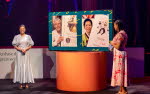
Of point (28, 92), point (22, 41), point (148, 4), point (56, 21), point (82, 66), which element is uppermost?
point (148, 4)

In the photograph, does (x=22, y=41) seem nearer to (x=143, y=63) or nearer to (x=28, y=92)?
(x=28, y=92)

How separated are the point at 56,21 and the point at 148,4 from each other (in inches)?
118

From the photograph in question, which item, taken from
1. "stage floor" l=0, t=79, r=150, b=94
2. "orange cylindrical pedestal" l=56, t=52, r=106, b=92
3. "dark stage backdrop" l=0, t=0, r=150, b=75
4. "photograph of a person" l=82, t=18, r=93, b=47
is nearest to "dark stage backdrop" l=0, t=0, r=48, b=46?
"dark stage backdrop" l=0, t=0, r=150, b=75

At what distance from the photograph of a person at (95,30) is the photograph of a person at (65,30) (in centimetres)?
22

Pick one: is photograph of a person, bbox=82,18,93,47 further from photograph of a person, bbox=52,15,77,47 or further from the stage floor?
the stage floor

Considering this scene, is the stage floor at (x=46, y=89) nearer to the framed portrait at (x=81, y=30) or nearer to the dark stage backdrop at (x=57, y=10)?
the framed portrait at (x=81, y=30)

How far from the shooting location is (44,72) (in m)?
8.54

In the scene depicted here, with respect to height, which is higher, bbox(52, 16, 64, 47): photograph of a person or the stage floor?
bbox(52, 16, 64, 47): photograph of a person

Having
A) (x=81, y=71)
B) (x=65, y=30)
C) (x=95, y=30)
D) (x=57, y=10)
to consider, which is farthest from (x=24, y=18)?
(x=81, y=71)

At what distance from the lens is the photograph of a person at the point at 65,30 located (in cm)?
705

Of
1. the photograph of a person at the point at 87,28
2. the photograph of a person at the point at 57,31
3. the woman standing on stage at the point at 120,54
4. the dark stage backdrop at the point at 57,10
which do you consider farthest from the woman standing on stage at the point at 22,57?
the dark stage backdrop at the point at 57,10

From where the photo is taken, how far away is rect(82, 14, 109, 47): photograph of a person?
22.5 feet

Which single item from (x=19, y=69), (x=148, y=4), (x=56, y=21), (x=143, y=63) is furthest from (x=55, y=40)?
(x=148, y=4)

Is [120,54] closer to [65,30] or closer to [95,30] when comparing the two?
[95,30]
